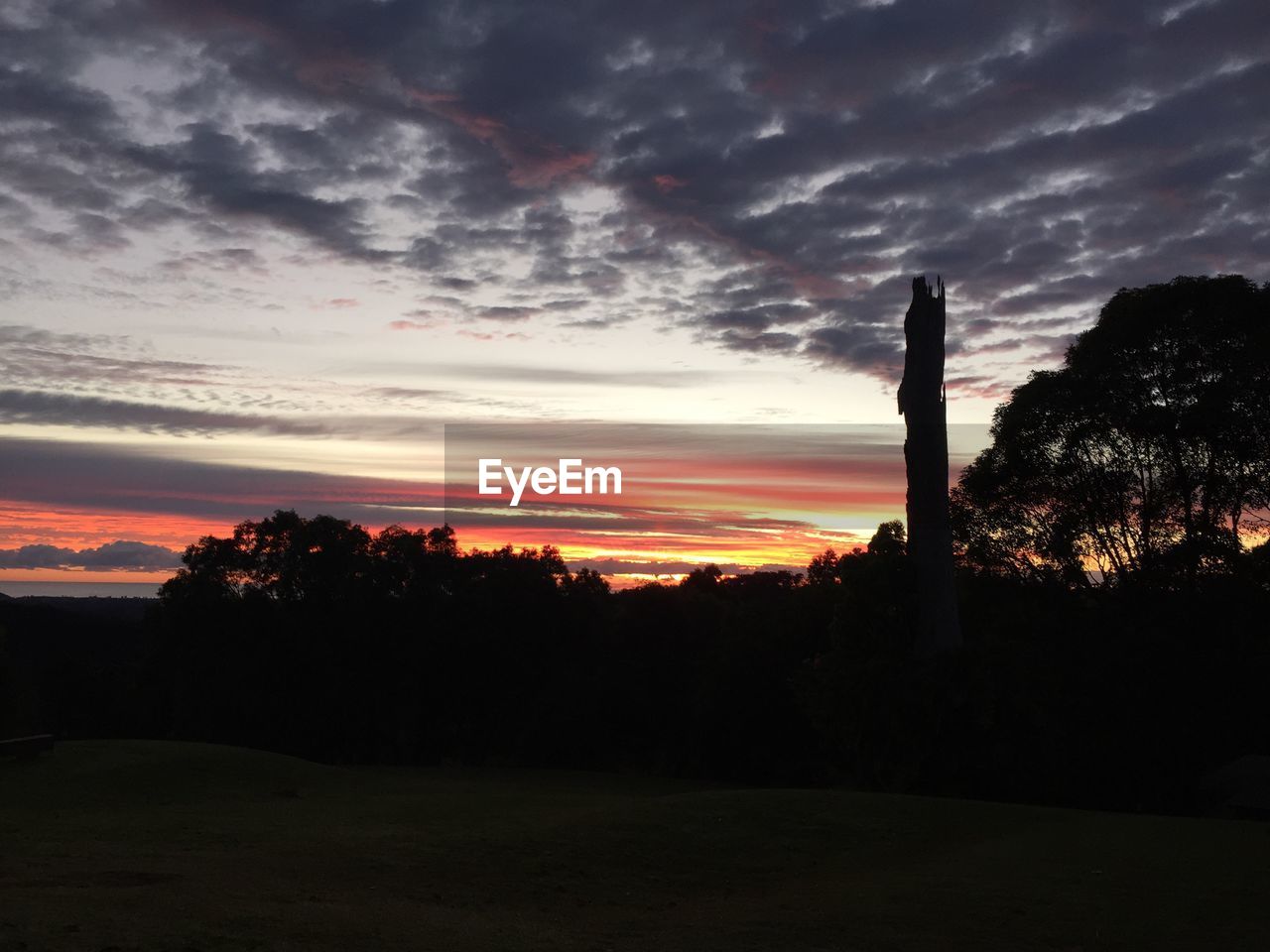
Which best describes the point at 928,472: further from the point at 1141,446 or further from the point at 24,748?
the point at 24,748

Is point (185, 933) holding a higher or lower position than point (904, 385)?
lower

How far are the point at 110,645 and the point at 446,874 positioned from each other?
77.3m

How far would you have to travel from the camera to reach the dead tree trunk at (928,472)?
30.2 meters

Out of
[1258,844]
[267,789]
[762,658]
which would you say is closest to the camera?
[1258,844]

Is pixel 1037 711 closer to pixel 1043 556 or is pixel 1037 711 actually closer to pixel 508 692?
pixel 1043 556

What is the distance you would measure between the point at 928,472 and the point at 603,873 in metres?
20.8

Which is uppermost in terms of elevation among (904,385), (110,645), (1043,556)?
(904,385)

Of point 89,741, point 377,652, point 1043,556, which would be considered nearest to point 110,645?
point 377,652

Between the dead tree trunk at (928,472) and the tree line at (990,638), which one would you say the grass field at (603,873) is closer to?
the tree line at (990,638)

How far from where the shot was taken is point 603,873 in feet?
51.0

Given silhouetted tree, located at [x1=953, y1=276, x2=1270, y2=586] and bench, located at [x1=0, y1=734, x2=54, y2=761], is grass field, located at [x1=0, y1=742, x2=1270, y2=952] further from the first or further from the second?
silhouetted tree, located at [x1=953, y1=276, x2=1270, y2=586]

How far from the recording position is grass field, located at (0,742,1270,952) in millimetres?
10445

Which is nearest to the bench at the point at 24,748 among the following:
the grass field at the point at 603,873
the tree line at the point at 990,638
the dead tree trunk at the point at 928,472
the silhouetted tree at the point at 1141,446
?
the grass field at the point at 603,873

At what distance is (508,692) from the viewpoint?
4538 cm
